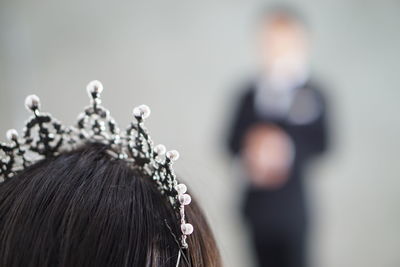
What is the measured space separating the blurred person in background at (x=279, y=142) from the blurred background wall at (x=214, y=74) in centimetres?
101

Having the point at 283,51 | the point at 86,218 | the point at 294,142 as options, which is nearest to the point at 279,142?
the point at 294,142

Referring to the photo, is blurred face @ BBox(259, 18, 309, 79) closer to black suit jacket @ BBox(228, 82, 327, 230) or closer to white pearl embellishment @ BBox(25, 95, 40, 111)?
black suit jacket @ BBox(228, 82, 327, 230)

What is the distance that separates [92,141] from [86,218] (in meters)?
0.23

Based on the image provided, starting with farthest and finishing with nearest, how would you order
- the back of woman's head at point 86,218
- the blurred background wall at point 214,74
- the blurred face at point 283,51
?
the blurred background wall at point 214,74, the blurred face at point 283,51, the back of woman's head at point 86,218

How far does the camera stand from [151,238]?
0.86m

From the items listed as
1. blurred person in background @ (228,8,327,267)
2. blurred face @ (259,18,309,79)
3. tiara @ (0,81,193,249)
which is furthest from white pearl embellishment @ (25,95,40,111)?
blurred face @ (259,18,309,79)

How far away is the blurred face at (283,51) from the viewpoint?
3160 mm

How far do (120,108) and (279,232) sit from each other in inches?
62.9

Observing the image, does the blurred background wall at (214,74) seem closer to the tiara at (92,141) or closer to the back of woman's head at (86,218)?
the tiara at (92,141)

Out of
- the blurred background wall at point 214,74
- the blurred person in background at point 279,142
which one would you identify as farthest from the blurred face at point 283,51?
the blurred background wall at point 214,74

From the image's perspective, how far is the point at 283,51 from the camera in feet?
10.4

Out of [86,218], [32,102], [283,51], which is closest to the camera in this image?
[86,218]

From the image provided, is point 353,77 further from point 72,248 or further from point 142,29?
point 72,248

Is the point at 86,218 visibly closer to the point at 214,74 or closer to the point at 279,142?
the point at 279,142
